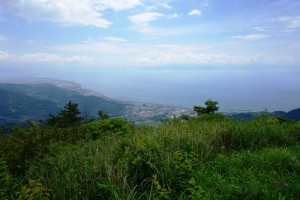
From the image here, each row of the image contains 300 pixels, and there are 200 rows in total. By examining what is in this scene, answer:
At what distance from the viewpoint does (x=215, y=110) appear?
15.9 meters

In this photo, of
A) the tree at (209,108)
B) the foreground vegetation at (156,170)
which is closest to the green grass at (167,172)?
the foreground vegetation at (156,170)

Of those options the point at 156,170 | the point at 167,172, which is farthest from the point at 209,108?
the point at 167,172

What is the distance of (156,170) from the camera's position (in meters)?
4.91

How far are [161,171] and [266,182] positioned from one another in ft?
5.43

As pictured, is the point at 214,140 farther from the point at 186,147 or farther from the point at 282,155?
the point at 282,155

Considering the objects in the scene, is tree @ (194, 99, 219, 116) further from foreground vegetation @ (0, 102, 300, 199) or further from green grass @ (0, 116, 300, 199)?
green grass @ (0, 116, 300, 199)

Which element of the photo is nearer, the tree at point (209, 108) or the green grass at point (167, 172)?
the green grass at point (167, 172)

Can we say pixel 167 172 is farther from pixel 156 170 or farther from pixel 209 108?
pixel 209 108

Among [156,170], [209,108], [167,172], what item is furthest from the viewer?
[209,108]

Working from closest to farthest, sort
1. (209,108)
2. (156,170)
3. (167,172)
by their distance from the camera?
(167,172) → (156,170) → (209,108)

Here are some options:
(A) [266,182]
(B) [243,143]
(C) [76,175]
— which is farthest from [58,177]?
(B) [243,143]

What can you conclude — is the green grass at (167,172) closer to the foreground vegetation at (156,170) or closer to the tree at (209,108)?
the foreground vegetation at (156,170)

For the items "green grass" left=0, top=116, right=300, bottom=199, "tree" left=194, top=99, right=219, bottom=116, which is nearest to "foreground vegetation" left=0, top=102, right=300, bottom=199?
"green grass" left=0, top=116, right=300, bottom=199

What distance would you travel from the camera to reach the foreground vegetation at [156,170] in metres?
4.03
